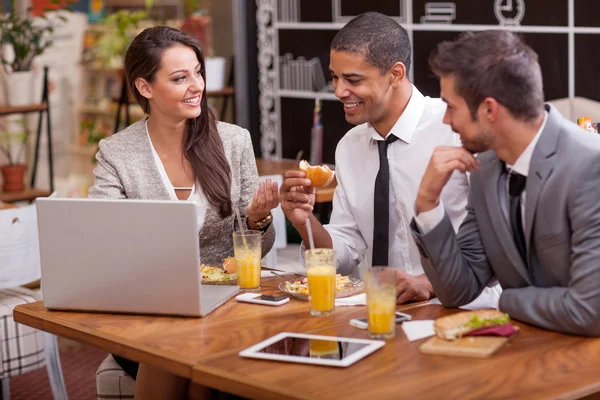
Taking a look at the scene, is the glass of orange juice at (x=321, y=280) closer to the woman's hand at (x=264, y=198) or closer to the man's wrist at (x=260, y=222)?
the woman's hand at (x=264, y=198)

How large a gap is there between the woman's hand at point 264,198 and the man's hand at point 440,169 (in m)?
0.67

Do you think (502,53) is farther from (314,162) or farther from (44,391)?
(44,391)

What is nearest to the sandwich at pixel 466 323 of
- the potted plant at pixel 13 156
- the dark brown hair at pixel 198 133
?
the dark brown hair at pixel 198 133

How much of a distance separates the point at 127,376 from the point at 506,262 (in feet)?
4.01

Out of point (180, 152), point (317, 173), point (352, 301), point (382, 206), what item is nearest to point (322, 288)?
point (352, 301)

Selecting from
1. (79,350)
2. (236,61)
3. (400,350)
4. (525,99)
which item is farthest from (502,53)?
(236,61)

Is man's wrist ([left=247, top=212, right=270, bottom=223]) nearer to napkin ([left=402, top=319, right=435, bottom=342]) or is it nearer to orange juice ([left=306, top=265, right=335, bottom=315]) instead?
orange juice ([left=306, top=265, right=335, bottom=315])

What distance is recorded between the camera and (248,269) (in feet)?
8.33

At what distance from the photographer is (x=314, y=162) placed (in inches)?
185

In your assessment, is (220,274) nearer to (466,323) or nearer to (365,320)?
(365,320)

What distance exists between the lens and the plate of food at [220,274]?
262 centimetres

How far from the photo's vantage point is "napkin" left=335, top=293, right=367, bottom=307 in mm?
2360

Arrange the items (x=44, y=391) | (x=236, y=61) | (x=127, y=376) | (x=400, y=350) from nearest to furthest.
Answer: (x=400, y=350)
(x=127, y=376)
(x=44, y=391)
(x=236, y=61)

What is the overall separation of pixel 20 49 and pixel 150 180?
3.82 metres
